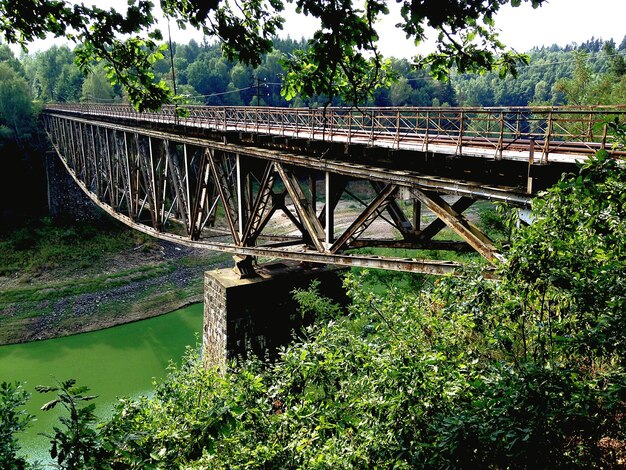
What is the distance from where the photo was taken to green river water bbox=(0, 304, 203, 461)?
789 inches

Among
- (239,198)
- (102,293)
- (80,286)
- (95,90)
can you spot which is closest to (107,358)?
(102,293)

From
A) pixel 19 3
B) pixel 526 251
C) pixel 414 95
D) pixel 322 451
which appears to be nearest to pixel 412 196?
pixel 526 251

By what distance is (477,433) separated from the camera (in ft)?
13.8

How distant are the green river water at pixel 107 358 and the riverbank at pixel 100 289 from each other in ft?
3.46

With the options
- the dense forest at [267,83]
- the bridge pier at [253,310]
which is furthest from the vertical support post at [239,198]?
the dense forest at [267,83]

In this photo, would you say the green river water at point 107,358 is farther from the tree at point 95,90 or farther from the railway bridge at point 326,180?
the tree at point 95,90

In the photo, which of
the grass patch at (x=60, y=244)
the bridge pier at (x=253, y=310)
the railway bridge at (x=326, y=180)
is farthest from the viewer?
the grass patch at (x=60, y=244)

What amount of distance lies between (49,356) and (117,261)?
12578 millimetres

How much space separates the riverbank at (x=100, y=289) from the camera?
2652cm

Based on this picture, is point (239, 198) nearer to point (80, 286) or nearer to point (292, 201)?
point (292, 201)

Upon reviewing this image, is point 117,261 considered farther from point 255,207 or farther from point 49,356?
point 255,207

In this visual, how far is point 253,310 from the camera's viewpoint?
42.5 feet

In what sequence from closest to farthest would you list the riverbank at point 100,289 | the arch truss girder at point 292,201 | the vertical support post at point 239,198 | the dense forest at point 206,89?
the arch truss girder at point 292,201
the vertical support post at point 239,198
the riverbank at point 100,289
the dense forest at point 206,89

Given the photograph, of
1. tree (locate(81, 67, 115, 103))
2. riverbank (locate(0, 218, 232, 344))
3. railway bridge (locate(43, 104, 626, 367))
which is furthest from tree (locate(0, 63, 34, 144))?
railway bridge (locate(43, 104, 626, 367))
